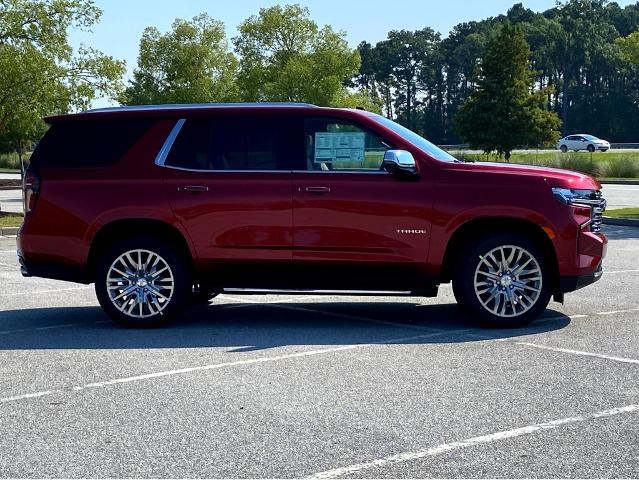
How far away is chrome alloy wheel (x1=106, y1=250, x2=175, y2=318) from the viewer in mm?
9242

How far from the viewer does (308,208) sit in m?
9.05

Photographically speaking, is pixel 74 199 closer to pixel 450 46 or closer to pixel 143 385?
pixel 143 385

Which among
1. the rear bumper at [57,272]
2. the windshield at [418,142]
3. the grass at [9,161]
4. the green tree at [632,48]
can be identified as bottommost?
the grass at [9,161]

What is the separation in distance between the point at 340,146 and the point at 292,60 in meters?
52.1

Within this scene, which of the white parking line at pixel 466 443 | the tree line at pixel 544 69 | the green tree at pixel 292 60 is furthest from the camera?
the tree line at pixel 544 69

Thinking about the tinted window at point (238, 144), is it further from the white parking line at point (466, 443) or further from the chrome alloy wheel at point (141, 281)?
the white parking line at point (466, 443)

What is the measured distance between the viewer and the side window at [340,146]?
29.9 feet

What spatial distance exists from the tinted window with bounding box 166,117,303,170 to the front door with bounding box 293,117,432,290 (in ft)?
0.80

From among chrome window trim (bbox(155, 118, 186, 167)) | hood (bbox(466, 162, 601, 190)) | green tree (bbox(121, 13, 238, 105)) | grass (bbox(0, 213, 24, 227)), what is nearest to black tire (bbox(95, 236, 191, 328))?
chrome window trim (bbox(155, 118, 186, 167))

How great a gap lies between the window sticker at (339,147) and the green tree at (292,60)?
48774 millimetres

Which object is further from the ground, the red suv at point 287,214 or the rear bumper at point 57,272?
the red suv at point 287,214

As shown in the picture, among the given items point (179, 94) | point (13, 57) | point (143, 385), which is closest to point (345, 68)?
point (179, 94)

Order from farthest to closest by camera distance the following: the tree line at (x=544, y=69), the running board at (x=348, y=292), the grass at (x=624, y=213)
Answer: the tree line at (x=544, y=69), the grass at (x=624, y=213), the running board at (x=348, y=292)

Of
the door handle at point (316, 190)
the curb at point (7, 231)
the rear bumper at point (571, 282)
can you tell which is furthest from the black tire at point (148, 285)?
the curb at point (7, 231)
